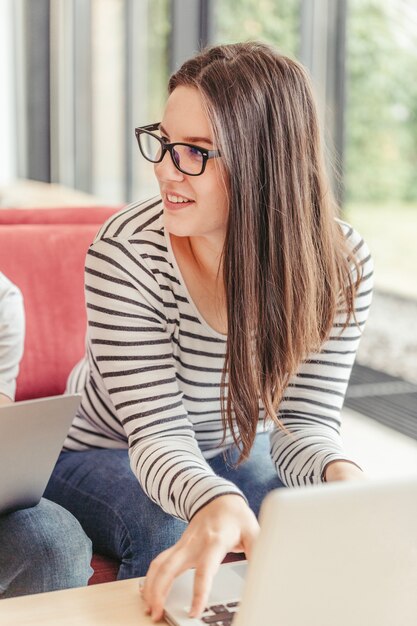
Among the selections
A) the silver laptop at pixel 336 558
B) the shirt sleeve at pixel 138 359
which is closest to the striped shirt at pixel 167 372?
the shirt sleeve at pixel 138 359

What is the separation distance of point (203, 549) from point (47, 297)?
1055 mm

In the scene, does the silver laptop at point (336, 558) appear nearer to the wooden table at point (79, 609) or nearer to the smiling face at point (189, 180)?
the wooden table at point (79, 609)

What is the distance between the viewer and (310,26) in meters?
3.79

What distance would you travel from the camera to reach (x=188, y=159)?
135 cm

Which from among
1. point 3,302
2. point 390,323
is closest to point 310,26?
point 390,323

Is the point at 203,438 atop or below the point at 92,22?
below

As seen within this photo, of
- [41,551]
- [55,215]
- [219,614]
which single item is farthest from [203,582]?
[55,215]

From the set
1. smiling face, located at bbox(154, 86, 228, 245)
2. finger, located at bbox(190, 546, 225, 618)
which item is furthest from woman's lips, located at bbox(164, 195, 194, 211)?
finger, located at bbox(190, 546, 225, 618)

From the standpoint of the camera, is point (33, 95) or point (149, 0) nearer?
point (149, 0)

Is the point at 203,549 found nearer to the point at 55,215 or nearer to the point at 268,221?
the point at 268,221

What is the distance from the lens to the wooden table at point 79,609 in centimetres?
100

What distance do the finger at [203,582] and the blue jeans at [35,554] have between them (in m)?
0.43

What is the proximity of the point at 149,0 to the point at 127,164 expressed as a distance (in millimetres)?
834

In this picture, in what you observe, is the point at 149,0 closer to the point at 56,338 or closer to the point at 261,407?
the point at 56,338
